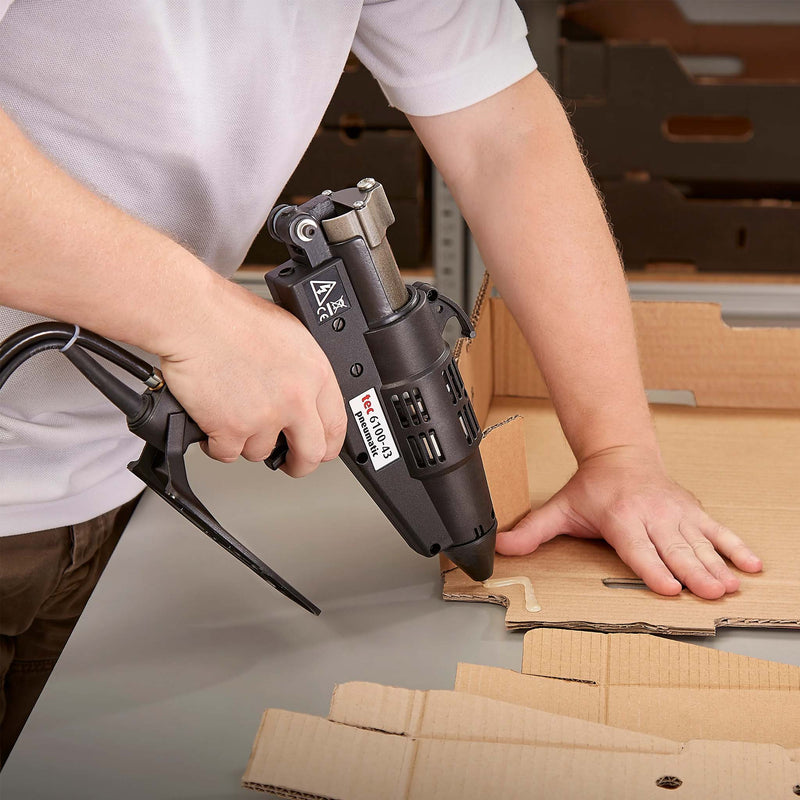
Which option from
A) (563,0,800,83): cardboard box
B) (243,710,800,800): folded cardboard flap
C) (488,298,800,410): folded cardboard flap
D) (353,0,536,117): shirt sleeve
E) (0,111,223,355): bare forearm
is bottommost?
(243,710,800,800): folded cardboard flap

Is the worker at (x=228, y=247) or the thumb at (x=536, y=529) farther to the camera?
the thumb at (x=536, y=529)

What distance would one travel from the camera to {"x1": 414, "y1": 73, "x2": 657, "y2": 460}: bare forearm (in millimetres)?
845

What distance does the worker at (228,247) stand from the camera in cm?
53

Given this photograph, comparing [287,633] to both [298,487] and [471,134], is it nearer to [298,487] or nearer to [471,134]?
[298,487]

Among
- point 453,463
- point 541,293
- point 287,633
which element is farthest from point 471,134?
point 287,633

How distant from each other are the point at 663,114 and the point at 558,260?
76cm

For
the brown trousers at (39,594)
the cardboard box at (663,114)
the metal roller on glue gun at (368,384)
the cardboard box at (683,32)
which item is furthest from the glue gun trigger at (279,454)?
the cardboard box at (683,32)

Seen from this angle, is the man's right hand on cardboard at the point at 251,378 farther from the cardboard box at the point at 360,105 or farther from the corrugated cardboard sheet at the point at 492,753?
the cardboard box at the point at 360,105

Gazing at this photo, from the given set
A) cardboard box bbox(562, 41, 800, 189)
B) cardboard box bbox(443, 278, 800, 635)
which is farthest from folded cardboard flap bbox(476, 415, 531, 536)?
cardboard box bbox(562, 41, 800, 189)

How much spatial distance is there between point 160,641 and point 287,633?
0.29 feet

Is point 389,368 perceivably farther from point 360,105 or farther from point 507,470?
point 360,105

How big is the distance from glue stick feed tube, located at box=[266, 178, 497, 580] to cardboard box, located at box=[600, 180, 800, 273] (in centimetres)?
94

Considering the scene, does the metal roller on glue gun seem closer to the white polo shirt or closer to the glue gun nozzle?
the glue gun nozzle

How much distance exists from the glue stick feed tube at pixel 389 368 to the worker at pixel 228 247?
2 cm
